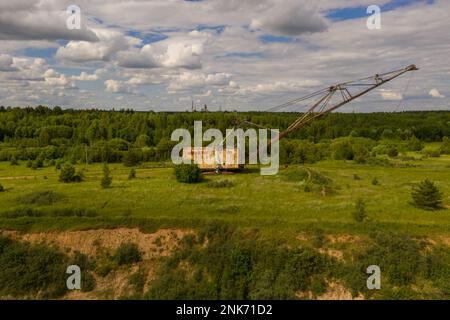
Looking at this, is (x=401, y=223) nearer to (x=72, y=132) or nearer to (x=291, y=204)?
(x=291, y=204)

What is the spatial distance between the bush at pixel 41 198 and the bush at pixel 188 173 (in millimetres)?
10456

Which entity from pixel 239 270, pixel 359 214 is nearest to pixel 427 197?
pixel 359 214

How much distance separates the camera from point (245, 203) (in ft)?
90.1

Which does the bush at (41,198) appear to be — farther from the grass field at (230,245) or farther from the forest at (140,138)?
the forest at (140,138)

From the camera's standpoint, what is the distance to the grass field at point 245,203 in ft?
77.7

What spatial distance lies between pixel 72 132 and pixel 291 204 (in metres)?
75.1

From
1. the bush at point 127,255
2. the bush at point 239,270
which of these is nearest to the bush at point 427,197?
the bush at point 239,270

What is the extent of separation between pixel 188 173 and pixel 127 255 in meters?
13.0

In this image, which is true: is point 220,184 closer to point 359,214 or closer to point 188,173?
point 188,173

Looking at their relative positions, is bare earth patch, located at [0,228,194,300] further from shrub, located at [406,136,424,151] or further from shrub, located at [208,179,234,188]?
shrub, located at [406,136,424,151]

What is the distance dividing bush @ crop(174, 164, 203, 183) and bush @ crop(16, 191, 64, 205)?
10456 millimetres

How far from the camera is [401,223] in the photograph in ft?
75.2
